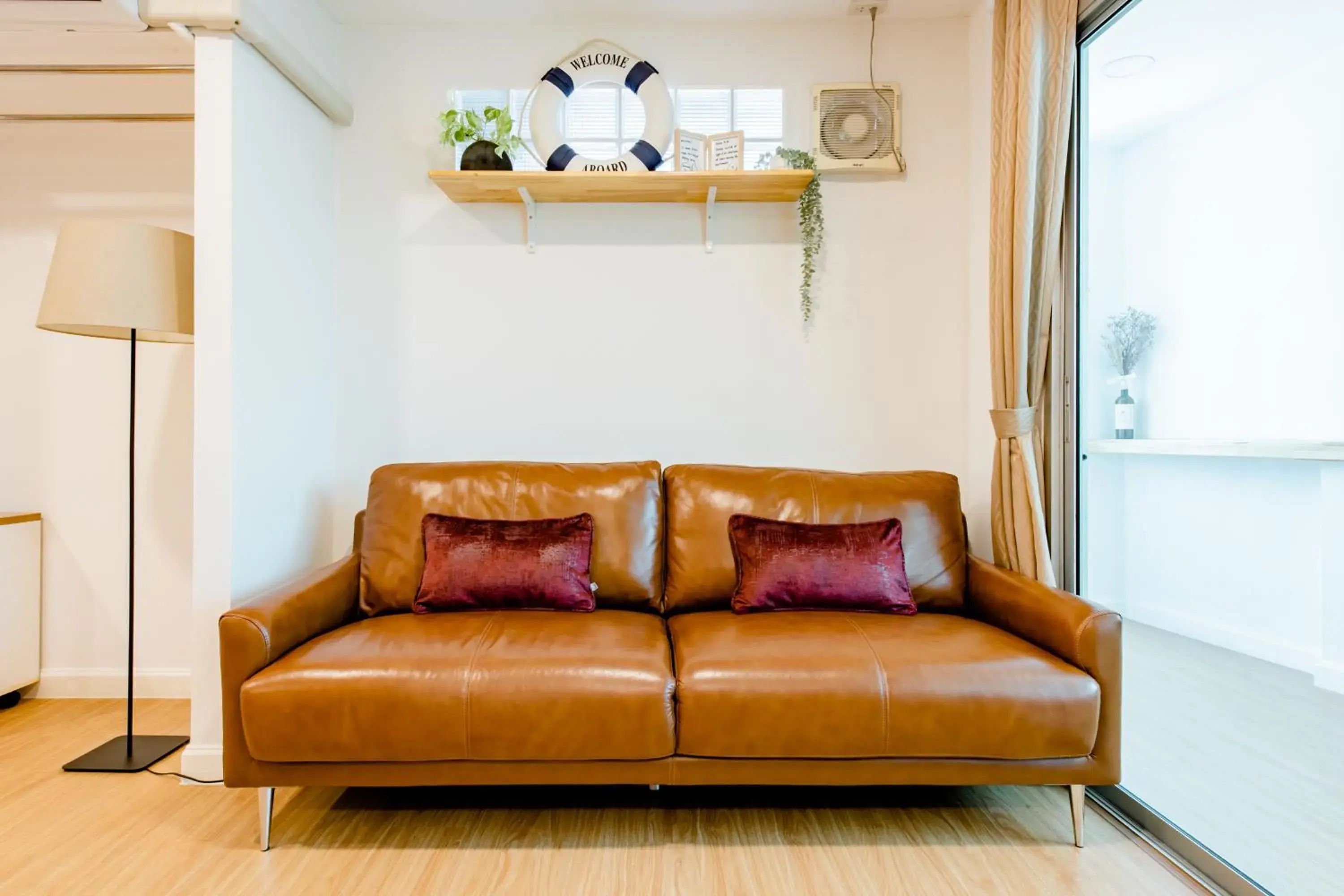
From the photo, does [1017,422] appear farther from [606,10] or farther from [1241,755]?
[606,10]

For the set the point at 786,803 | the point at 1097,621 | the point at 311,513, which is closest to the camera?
the point at 1097,621

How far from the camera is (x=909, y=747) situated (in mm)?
1779

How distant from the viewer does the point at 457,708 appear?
1.76 m

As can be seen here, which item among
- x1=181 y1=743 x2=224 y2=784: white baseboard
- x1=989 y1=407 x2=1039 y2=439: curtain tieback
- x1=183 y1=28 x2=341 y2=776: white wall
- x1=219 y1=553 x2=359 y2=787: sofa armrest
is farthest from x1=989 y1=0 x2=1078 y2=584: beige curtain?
x1=181 y1=743 x2=224 y2=784: white baseboard

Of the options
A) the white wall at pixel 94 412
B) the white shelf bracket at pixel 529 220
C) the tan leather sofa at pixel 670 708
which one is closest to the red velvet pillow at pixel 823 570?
the tan leather sofa at pixel 670 708

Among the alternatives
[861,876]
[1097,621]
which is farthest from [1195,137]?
[861,876]

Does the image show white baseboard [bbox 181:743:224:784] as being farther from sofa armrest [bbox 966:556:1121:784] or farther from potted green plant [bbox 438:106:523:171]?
sofa armrest [bbox 966:556:1121:784]

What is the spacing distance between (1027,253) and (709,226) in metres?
1.16

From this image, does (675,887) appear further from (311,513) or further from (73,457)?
(73,457)

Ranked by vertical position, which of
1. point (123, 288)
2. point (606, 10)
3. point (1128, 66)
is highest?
point (606, 10)

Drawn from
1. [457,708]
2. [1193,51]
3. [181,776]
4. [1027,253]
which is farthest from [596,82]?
[181,776]

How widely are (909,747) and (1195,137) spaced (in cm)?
191

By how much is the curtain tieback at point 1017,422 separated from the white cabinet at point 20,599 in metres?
3.58

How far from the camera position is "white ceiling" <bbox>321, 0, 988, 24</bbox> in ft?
8.96
